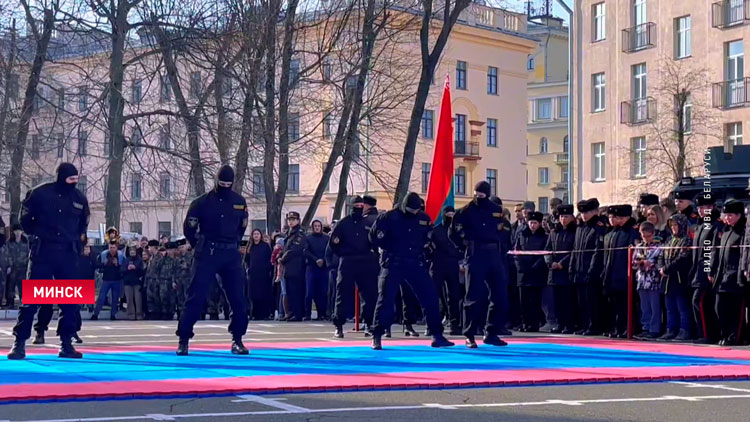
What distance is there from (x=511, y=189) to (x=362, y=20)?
42604 millimetres

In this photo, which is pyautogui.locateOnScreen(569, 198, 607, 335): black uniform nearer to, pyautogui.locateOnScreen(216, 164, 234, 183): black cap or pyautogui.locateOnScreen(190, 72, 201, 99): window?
pyautogui.locateOnScreen(216, 164, 234, 183): black cap

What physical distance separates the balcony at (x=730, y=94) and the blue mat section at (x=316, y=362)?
31315 mm

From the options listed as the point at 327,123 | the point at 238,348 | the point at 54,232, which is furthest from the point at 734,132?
the point at 54,232

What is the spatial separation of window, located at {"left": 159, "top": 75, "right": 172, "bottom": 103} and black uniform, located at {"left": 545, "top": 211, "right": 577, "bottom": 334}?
13785mm

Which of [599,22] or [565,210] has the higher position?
[599,22]

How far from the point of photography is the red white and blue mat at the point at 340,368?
11633 mm

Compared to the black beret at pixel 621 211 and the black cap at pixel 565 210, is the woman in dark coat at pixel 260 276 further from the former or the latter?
the black beret at pixel 621 211

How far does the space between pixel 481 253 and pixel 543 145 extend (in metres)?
72.9

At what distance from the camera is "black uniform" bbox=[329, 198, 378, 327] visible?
1830cm

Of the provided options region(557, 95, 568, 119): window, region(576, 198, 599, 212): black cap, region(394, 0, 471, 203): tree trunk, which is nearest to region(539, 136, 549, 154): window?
region(557, 95, 568, 119): window

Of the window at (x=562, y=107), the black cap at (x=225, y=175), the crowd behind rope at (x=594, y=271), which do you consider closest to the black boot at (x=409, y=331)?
Answer: the crowd behind rope at (x=594, y=271)

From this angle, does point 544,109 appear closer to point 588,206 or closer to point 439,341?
point 588,206

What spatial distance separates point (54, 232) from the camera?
46.0 ft

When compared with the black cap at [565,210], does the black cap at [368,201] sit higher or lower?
higher
